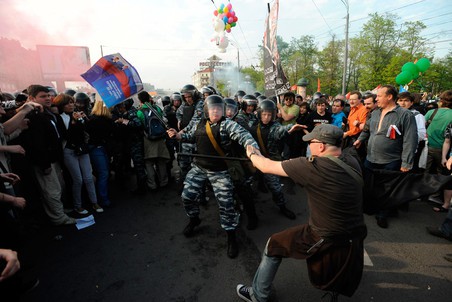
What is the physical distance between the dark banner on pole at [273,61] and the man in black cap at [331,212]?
450cm

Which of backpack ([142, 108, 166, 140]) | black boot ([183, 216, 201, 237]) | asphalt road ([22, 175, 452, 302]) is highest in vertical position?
backpack ([142, 108, 166, 140])

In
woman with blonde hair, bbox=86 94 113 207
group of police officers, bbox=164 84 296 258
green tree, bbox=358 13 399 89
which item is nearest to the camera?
group of police officers, bbox=164 84 296 258

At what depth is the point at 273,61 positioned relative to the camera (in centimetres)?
644

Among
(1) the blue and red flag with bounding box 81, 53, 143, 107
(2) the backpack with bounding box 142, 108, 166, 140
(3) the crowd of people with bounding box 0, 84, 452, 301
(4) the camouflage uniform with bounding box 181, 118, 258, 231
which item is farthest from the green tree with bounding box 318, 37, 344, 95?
(1) the blue and red flag with bounding box 81, 53, 143, 107

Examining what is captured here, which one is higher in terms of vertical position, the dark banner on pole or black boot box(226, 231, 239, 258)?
the dark banner on pole

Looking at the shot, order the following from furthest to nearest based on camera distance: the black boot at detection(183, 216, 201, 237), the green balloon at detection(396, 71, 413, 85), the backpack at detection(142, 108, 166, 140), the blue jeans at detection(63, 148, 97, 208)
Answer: the green balloon at detection(396, 71, 413, 85), the backpack at detection(142, 108, 166, 140), the blue jeans at detection(63, 148, 97, 208), the black boot at detection(183, 216, 201, 237)

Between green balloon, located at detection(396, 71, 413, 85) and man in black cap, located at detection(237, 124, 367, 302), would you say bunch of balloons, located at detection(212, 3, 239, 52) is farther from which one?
man in black cap, located at detection(237, 124, 367, 302)

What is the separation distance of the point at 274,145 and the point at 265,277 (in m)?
2.56

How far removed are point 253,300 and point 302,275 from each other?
80 centimetres

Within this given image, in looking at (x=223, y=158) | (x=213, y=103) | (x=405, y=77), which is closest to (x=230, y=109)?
(x=213, y=103)

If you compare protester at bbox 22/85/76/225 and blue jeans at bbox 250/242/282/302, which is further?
protester at bbox 22/85/76/225

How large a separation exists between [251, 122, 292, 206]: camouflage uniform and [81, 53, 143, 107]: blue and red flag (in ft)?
7.78

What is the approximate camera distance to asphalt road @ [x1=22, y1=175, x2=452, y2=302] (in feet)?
8.54

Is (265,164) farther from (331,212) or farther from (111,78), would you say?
(111,78)
